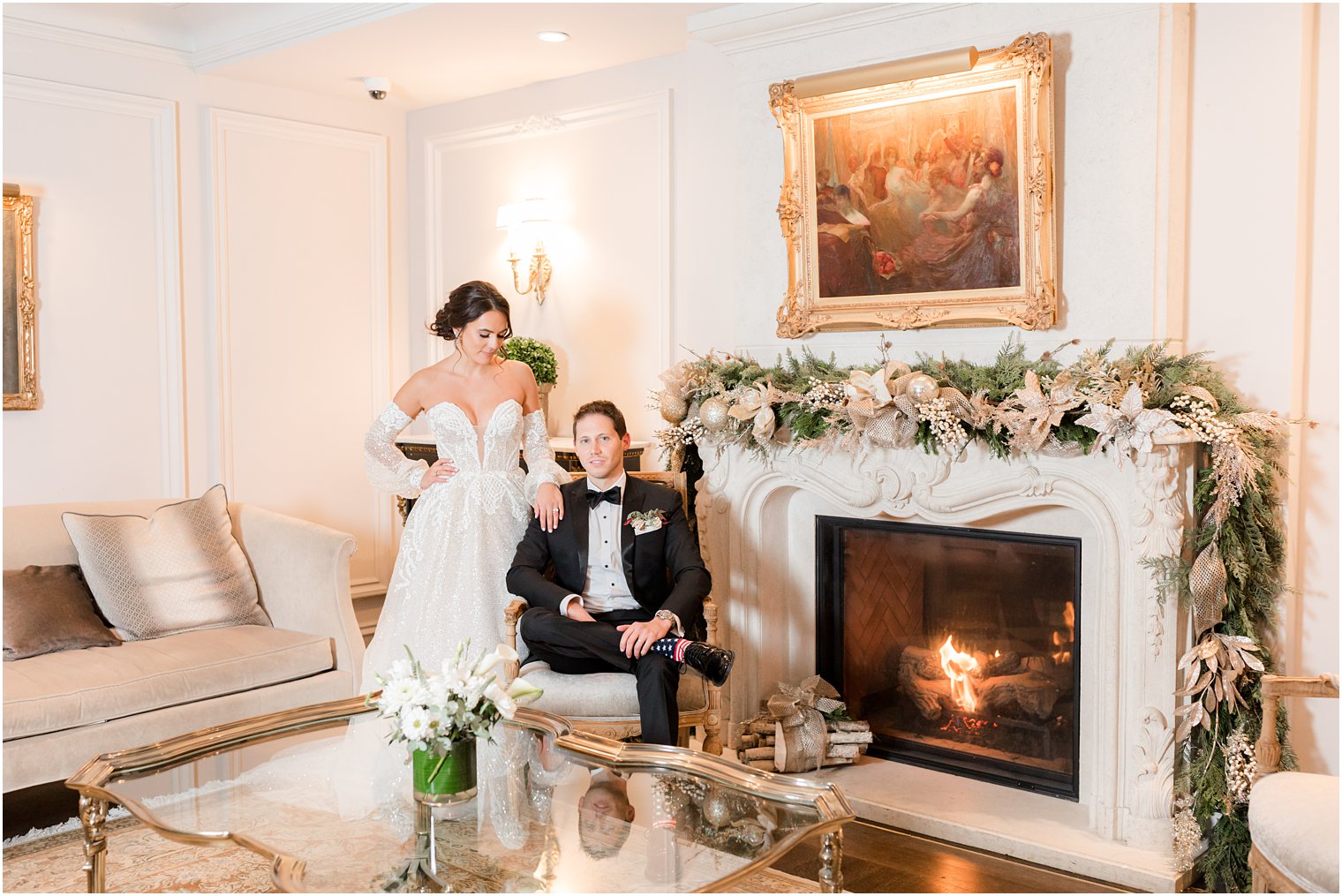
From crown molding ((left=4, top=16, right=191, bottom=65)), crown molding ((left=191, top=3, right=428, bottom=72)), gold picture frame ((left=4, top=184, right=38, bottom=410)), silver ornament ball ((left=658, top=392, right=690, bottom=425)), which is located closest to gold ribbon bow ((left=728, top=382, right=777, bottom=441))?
silver ornament ball ((left=658, top=392, right=690, bottom=425))

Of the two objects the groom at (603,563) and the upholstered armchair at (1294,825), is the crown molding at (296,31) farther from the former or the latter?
the upholstered armchair at (1294,825)

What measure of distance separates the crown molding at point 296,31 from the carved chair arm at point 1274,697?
378 cm

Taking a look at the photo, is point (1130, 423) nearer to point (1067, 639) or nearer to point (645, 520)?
point (1067, 639)

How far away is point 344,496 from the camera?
19.8 ft

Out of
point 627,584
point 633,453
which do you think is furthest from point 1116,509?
point 633,453

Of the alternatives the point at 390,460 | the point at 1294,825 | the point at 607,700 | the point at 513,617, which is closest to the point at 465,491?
the point at 390,460

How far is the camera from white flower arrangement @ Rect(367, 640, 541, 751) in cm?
252

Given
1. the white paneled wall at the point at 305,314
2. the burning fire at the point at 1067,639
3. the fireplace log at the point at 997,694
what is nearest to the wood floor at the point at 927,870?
the fireplace log at the point at 997,694

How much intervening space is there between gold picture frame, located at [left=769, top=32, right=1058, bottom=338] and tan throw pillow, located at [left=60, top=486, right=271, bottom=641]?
2.39 m

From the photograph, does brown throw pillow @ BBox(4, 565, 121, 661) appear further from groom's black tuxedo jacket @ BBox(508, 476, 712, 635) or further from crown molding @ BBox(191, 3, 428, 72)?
crown molding @ BBox(191, 3, 428, 72)

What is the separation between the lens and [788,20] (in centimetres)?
416

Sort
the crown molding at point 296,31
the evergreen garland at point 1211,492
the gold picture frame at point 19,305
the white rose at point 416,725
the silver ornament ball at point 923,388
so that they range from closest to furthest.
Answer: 1. the white rose at point 416,725
2. the evergreen garland at point 1211,492
3. the silver ornament ball at point 923,388
4. the crown molding at point 296,31
5. the gold picture frame at point 19,305

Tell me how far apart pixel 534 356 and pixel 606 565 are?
1.69 m

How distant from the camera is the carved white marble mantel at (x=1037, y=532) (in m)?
3.42
